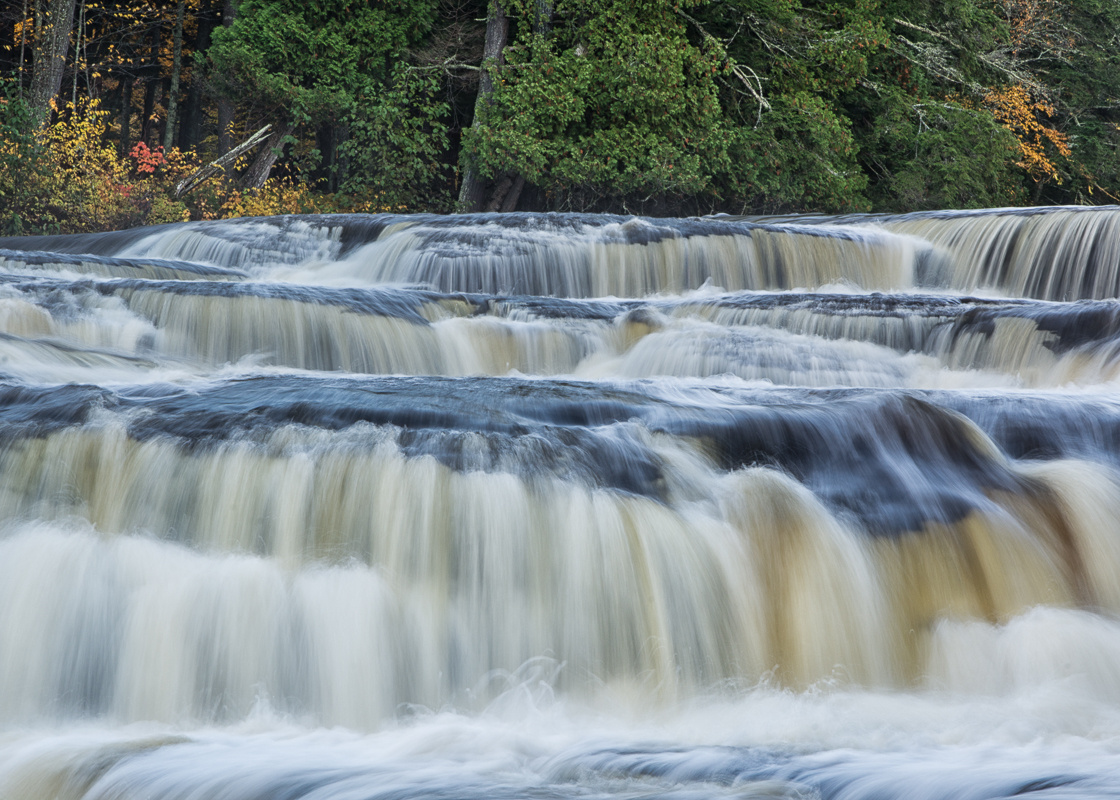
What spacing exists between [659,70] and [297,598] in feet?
45.4

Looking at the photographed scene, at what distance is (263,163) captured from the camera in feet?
57.5

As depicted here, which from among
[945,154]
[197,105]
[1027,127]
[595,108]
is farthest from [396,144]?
[1027,127]

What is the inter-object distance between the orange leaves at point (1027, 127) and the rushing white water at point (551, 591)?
14.7 metres

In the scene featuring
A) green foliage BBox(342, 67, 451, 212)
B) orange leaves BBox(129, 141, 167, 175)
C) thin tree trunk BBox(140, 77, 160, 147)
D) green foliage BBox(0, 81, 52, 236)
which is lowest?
green foliage BBox(0, 81, 52, 236)

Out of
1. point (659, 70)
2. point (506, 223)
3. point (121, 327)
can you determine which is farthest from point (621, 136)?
point (121, 327)

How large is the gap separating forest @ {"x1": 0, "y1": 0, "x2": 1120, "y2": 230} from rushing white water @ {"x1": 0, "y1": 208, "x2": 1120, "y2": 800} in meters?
11.4

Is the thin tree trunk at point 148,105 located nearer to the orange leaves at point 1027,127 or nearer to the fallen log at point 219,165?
the fallen log at point 219,165

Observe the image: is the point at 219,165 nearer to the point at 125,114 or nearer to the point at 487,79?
the point at 487,79

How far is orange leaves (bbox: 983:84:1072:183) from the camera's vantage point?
59.5 feet

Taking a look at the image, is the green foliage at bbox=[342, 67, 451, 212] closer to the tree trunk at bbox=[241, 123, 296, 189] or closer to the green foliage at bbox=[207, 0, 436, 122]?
the green foliage at bbox=[207, 0, 436, 122]

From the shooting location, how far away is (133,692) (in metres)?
3.28

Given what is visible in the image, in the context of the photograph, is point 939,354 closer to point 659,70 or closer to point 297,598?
point 297,598

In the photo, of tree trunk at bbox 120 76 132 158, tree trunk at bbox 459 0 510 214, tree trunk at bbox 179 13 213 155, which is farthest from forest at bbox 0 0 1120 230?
tree trunk at bbox 120 76 132 158

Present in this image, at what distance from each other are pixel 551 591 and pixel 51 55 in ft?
48.9
